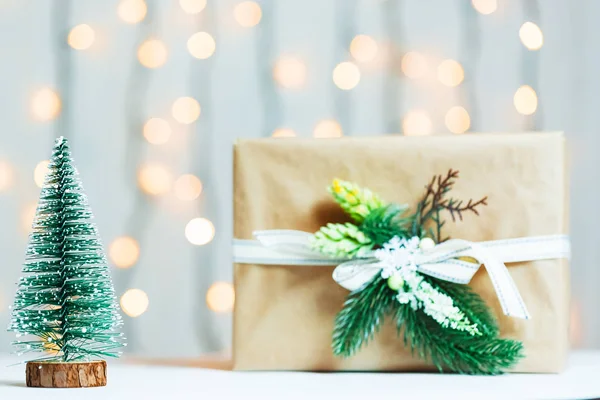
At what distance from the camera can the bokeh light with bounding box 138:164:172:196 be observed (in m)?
1.15

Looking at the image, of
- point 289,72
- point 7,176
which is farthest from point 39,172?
point 289,72

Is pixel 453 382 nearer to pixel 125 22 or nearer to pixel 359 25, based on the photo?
pixel 359 25

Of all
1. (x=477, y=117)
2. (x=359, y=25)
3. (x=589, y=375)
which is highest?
(x=359, y=25)

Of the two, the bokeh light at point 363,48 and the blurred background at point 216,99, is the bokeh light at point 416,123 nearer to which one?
the blurred background at point 216,99

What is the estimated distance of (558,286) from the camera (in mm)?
802

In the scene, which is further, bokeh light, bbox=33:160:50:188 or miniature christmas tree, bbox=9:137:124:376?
bokeh light, bbox=33:160:50:188

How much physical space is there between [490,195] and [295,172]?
206mm

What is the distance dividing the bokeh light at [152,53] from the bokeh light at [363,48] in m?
0.28

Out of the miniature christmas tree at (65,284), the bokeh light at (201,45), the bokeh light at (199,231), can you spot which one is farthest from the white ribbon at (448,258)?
the bokeh light at (201,45)

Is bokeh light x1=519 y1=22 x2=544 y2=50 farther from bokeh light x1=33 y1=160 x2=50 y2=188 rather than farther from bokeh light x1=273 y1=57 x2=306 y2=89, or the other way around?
bokeh light x1=33 y1=160 x2=50 y2=188

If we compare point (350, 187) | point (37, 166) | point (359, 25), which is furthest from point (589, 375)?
point (37, 166)

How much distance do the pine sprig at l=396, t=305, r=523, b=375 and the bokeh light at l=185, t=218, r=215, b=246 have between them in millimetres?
432

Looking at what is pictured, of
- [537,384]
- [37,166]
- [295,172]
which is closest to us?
[537,384]

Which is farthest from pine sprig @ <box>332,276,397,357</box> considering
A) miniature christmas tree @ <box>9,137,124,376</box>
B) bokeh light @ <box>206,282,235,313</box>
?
bokeh light @ <box>206,282,235,313</box>
